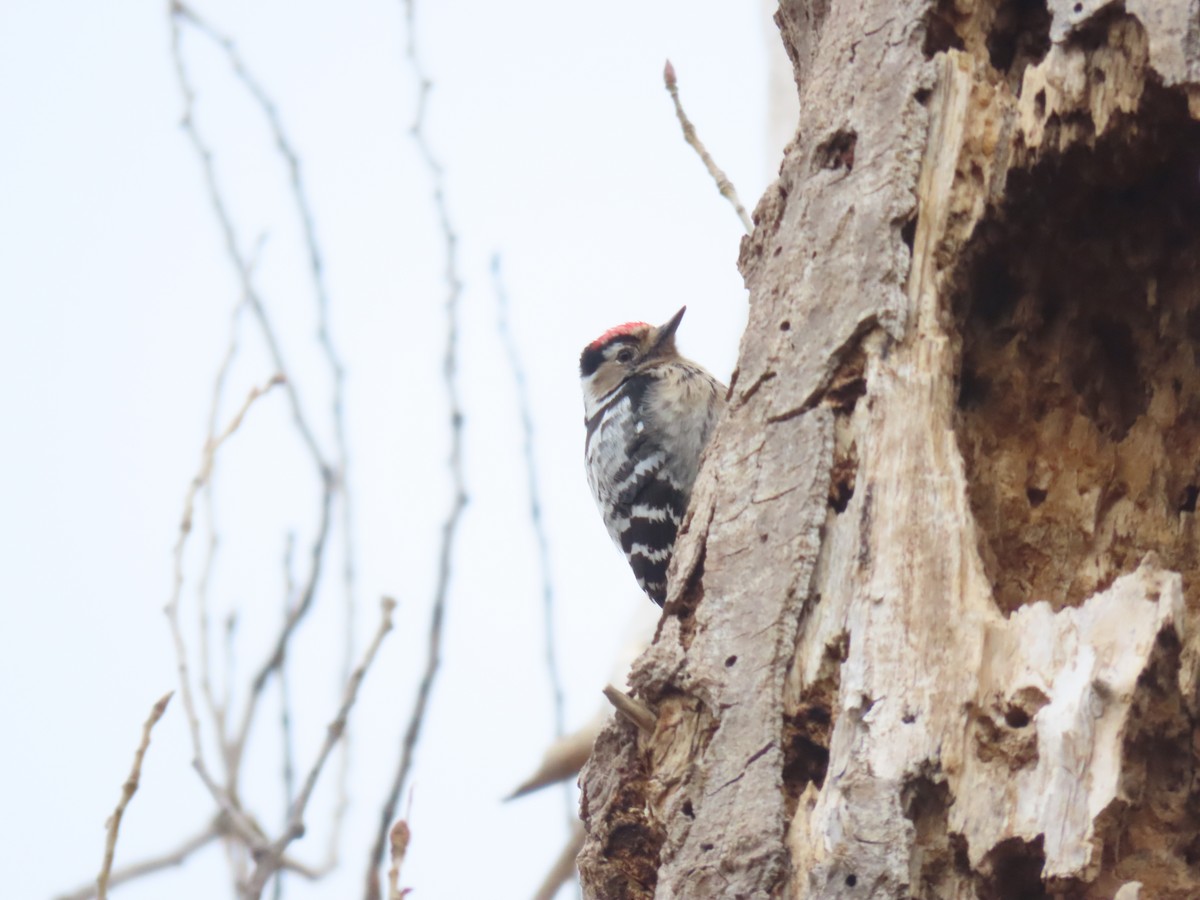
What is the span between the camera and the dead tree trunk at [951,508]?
6.24ft

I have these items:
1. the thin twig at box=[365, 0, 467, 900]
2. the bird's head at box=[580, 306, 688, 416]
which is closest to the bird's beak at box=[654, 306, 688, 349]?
the bird's head at box=[580, 306, 688, 416]

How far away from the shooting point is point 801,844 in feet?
6.64

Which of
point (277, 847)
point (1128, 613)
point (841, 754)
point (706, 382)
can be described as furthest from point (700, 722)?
point (706, 382)

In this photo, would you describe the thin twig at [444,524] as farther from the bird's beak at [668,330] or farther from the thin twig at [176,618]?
the bird's beak at [668,330]

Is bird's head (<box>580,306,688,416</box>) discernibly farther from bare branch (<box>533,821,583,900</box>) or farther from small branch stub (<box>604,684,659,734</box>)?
small branch stub (<box>604,684,659,734</box>)

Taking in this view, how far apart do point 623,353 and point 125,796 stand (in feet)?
11.6

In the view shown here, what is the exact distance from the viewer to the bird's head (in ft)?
18.4

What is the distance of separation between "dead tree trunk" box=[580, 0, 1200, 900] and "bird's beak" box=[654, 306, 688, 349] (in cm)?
270

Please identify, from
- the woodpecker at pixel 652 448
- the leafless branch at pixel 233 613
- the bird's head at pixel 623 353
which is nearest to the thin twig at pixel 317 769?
the leafless branch at pixel 233 613

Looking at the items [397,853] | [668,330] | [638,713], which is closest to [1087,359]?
[638,713]

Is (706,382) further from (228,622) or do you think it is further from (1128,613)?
(1128,613)

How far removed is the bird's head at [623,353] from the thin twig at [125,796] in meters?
3.16

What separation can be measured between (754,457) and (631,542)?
2.48 metres

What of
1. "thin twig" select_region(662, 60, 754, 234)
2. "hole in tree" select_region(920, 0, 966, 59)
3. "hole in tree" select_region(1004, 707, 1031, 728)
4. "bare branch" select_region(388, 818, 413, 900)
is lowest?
"hole in tree" select_region(1004, 707, 1031, 728)
